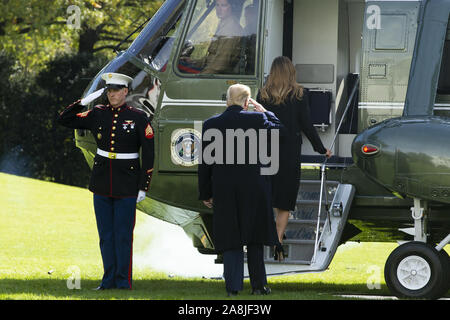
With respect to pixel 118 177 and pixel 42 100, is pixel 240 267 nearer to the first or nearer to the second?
pixel 118 177

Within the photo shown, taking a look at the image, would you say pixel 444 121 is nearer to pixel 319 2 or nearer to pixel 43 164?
pixel 319 2

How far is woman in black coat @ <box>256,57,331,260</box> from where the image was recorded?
8.15 metres

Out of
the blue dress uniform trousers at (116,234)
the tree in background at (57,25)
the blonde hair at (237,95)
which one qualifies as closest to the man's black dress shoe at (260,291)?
the blue dress uniform trousers at (116,234)

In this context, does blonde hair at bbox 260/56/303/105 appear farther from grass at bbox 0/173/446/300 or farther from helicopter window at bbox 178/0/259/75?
grass at bbox 0/173/446/300

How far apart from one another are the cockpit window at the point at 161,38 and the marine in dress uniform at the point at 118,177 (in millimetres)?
1133

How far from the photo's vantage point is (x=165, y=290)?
870cm

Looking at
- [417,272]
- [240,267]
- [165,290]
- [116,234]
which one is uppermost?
[116,234]

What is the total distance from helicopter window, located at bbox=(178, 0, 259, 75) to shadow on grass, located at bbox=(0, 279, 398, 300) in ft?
6.78

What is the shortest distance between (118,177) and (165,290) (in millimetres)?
1296

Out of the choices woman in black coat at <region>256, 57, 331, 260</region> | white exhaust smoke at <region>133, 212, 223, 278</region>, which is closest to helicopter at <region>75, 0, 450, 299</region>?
woman in black coat at <region>256, 57, 331, 260</region>

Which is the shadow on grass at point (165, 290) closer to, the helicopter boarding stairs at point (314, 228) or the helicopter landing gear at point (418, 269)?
the helicopter boarding stairs at point (314, 228)

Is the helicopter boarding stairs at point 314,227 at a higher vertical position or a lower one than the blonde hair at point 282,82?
lower

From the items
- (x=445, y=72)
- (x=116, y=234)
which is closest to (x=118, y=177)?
(x=116, y=234)

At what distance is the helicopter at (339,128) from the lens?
8102mm
